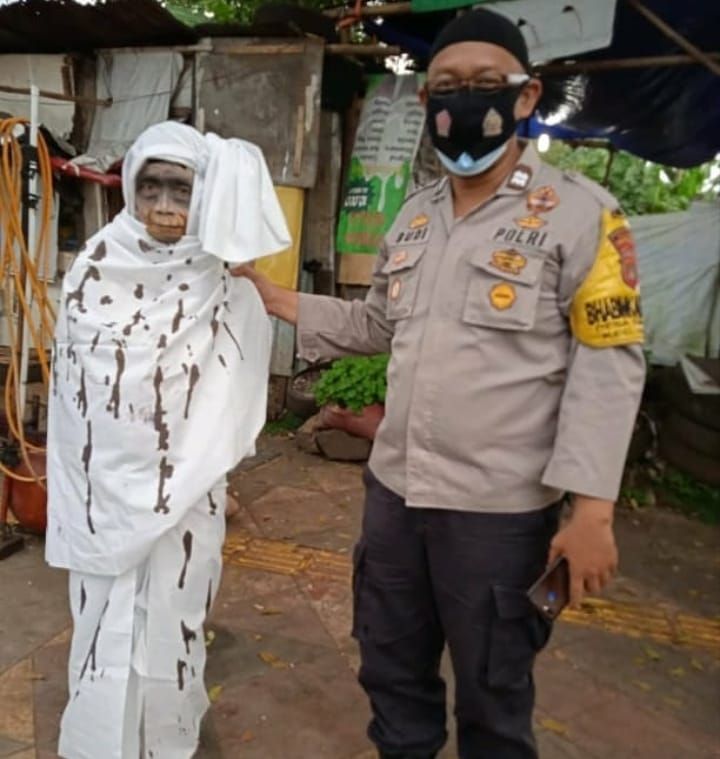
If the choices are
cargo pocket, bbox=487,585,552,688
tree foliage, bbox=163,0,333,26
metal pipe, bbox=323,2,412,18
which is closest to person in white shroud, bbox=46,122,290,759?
cargo pocket, bbox=487,585,552,688

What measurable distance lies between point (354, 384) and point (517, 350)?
3.83 meters

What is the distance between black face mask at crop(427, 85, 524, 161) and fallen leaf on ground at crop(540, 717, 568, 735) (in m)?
1.94

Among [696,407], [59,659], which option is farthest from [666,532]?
[59,659]

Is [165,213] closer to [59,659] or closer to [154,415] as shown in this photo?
[154,415]

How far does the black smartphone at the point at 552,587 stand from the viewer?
1.67 meters

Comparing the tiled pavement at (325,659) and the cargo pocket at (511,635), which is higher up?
the cargo pocket at (511,635)

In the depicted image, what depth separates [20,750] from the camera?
2.35 meters

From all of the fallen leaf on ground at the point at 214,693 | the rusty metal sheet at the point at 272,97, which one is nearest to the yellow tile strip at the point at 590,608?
the fallen leaf on ground at the point at 214,693

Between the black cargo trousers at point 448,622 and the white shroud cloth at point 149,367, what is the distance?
52cm

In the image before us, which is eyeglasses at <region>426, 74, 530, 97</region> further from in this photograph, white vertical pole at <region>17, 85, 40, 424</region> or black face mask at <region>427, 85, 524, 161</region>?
white vertical pole at <region>17, 85, 40, 424</region>

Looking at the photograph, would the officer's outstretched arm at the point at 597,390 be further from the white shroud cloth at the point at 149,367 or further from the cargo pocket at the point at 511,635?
the white shroud cloth at the point at 149,367

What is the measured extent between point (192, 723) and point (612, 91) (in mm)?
5539

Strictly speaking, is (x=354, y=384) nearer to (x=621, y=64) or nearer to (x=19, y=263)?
(x=19, y=263)

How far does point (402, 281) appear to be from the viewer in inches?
74.0
